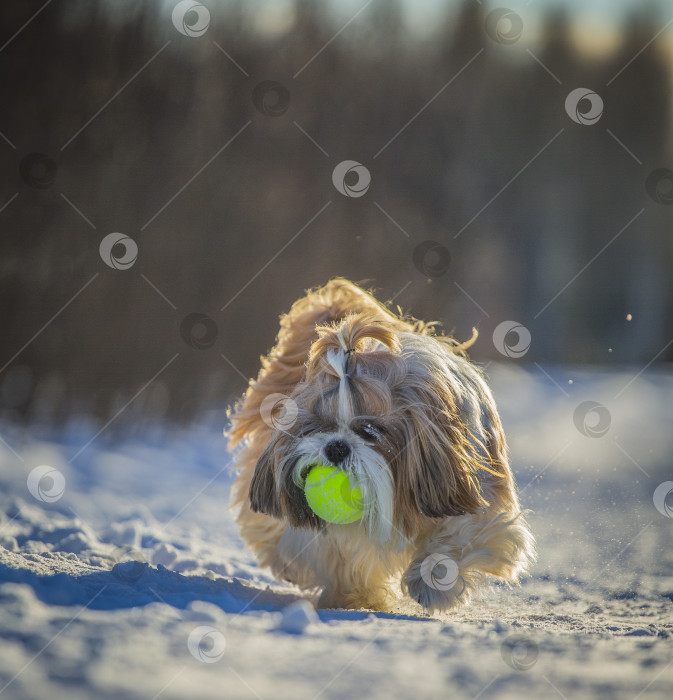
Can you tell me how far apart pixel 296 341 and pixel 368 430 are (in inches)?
45.3

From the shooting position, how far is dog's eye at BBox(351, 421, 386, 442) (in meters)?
2.67

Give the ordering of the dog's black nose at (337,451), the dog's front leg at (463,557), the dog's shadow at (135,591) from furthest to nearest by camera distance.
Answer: the dog's front leg at (463,557) → the dog's black nose at (337,451) → the dog's shadow at (135,591)

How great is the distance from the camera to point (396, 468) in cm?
273

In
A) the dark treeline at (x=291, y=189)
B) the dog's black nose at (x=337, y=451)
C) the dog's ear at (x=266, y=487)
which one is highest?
the dark treeline at (x=291, y=189)

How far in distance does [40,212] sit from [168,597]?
439cm

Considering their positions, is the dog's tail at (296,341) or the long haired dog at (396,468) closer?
the long haired dog at (396,468)

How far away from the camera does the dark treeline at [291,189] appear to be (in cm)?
592

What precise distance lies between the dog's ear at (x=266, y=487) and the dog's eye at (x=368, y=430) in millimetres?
385

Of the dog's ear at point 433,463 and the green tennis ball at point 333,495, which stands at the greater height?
the dog's ear at point 433,463

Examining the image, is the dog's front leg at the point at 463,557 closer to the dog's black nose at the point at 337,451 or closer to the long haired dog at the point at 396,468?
the long haired dog at the point at 396,468

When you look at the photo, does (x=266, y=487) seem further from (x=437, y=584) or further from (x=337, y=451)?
(x=437, y=584)

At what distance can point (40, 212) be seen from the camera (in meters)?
5.87

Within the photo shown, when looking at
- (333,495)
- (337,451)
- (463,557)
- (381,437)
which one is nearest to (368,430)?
(381,437)

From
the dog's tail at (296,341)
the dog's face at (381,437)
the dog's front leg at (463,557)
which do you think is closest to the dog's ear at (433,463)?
the dog's face at (381,437)
